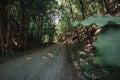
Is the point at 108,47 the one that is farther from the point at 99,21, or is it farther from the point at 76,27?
the point at 76,27

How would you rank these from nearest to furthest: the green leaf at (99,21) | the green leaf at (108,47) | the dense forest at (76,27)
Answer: the green leaf at (108,47) → the dense forest at (76,27) → the green leaf at (99,21)

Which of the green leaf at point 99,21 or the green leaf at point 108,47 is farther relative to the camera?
the green leaf at point 99,21

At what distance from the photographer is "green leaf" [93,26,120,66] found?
1335 mm

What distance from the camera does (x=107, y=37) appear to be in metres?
1.52

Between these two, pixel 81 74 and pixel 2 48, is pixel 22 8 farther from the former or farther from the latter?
pixel 81 74

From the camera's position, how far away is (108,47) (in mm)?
1432

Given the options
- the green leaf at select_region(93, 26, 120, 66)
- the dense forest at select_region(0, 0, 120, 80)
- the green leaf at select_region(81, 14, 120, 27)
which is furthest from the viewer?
the green leaf at select_region(81, 14, 120, 27)

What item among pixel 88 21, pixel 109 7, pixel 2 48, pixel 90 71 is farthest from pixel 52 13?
pixel 88 21

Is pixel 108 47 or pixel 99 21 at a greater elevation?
pixel 99 21

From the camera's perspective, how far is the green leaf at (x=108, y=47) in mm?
1335

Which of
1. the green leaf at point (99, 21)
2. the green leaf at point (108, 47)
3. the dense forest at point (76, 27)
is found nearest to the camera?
the green leaf at point (108, 47)

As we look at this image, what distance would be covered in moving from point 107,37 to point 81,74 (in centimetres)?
1082

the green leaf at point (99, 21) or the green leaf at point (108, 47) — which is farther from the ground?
the green leaf at point (99, 21)

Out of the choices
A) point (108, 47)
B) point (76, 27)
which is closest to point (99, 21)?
point (108, 47)
